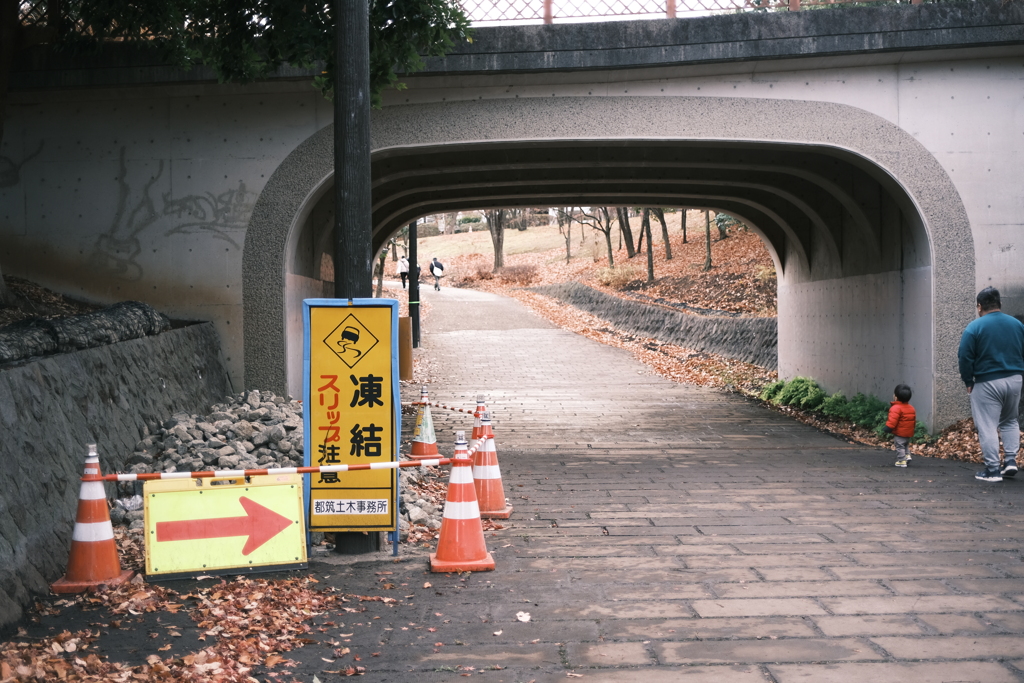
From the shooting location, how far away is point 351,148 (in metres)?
6.05

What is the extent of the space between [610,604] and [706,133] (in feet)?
24.7

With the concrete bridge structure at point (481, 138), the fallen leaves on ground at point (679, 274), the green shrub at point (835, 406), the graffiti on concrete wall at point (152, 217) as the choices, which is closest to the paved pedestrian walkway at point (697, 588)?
the concrete bridge structure at point (481, 138)

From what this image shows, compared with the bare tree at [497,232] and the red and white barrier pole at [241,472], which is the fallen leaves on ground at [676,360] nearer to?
the red and white barrier pole at [241,472]

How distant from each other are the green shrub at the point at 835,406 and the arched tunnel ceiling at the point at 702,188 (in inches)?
83.0

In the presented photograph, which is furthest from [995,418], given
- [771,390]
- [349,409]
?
[771,390]

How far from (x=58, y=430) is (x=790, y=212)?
13.9m

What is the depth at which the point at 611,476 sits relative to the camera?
9211mm

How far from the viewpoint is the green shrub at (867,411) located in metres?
12.8

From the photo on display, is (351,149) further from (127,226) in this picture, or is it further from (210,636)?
(127,226)

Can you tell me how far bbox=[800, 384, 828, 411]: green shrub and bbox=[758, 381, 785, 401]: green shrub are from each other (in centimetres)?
141

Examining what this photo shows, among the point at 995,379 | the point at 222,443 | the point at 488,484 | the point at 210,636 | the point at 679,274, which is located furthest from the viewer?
the point at 679,274

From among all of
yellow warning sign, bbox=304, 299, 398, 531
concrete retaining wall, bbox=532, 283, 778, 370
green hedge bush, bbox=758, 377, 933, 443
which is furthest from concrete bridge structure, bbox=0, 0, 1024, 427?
concrete retaining wall, bbox=532, 283, 778, 370

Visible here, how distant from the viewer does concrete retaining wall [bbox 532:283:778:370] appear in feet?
71.3

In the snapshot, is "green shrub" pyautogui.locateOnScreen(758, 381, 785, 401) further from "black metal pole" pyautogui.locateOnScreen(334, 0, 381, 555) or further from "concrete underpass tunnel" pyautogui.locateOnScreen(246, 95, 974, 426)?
"black metal pole" pyautogui.locateOnScreen(334, 0, 381, 555)
